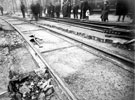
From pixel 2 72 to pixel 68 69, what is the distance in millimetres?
1812

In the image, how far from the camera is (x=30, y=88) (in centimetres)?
187

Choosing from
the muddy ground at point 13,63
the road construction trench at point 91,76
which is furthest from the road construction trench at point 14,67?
the road construction trench at point 91,76

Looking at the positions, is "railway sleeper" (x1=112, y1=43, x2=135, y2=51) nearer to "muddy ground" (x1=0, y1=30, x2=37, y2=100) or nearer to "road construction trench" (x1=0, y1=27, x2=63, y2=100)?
"road construction trench" (x1=0, y1=27, x2=63, y2=100)

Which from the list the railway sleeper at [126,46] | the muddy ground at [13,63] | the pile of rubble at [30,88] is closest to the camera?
the pile of rubble at [30,88]

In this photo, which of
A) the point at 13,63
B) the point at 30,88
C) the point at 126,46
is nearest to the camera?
the point at 30,88

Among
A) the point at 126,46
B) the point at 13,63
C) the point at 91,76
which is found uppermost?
the point at 126,46

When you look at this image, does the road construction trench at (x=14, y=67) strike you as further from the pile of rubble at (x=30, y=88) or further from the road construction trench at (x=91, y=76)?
the road construction trench at (x=91, y=76)

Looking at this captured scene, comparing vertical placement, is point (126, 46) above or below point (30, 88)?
above

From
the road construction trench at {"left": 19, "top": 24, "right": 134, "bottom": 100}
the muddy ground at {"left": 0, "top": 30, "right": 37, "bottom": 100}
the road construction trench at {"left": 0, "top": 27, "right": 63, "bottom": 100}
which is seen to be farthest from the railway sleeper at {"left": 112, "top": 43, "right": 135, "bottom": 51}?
the muddy ground at {"left": 0, "top": 30, "right": 37, "bottom": 100}

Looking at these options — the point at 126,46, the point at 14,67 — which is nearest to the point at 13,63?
the point at 14,67

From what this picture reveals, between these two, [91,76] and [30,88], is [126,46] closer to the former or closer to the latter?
[91,76]

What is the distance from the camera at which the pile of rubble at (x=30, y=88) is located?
1747 millimetres

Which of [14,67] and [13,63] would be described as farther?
[13,63]

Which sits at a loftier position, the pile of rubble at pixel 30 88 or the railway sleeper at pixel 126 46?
the railway sleeper at pixel 126 46
